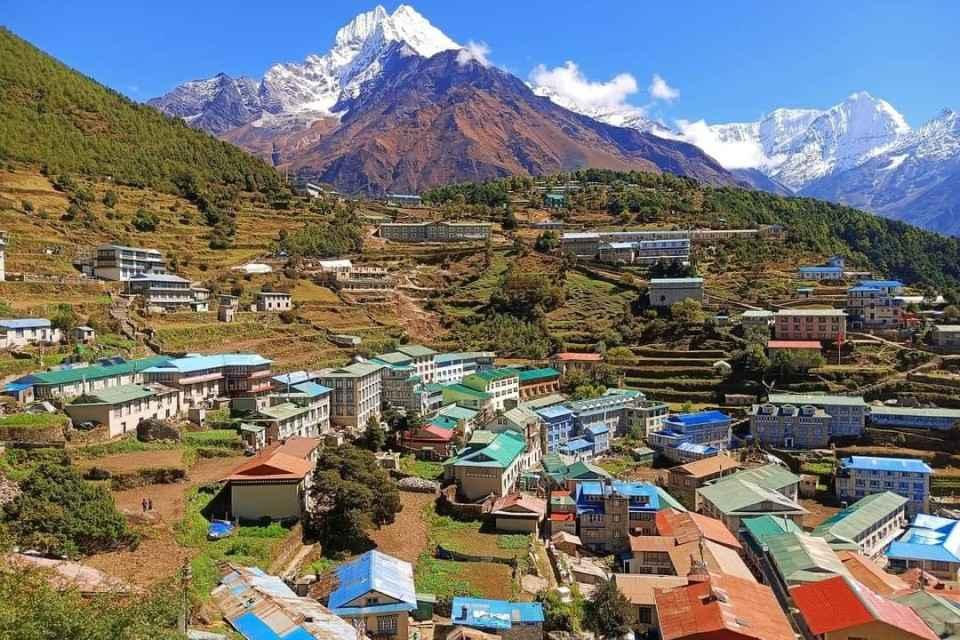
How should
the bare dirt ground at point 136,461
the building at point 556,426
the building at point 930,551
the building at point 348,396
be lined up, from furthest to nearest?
the building at point 556,426, the building at point 348,396, the building at point 930,551, the bare dirt ground at point 136,461

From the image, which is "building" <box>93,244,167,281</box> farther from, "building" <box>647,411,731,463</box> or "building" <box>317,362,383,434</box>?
"building" <box>647,411,731,463</box>

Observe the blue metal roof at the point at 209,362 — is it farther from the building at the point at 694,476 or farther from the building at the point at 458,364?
the building at the point at 694,476

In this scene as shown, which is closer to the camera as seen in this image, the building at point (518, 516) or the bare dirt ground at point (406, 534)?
the bare dirt ground at point (406, 534)

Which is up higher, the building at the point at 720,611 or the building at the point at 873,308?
the building at the point at 873,308

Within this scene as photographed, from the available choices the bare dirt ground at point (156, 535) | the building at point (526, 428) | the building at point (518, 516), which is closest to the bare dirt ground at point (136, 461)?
the bare dirt ground at point (156, 535)

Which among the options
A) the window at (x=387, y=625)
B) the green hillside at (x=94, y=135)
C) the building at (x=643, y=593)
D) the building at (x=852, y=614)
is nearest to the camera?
the window at (x=387, y=625)

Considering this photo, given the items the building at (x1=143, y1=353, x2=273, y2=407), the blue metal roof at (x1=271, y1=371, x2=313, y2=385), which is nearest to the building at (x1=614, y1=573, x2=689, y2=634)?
the blue metal roof at (x1=271, y1=371, x2=313, y2=385)

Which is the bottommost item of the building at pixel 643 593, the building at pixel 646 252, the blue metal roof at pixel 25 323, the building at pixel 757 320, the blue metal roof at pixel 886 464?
the building at pixel 643 593

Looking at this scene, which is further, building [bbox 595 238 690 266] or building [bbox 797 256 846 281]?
building [bbox 595 238 690 266]
